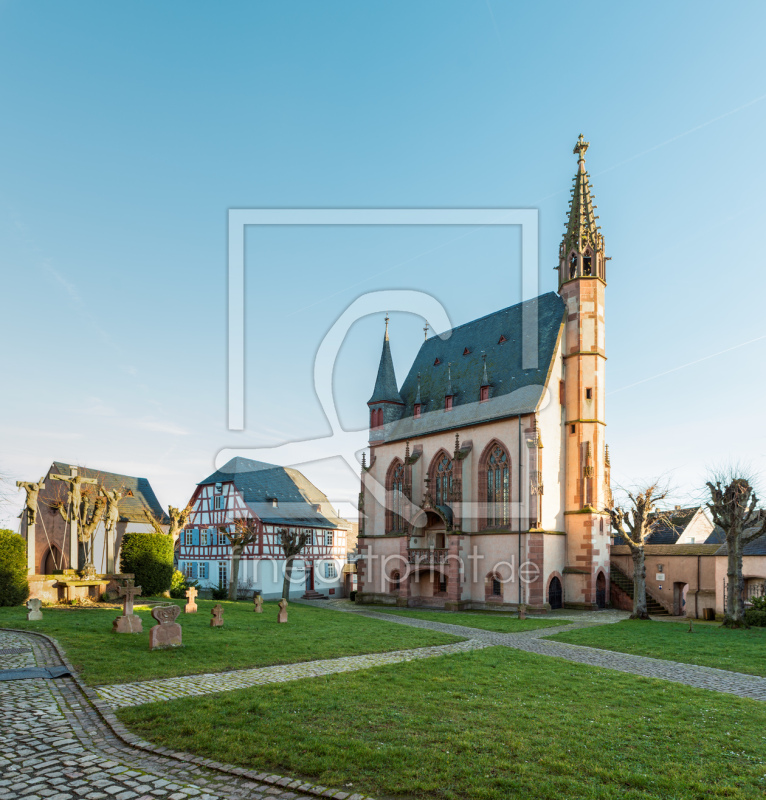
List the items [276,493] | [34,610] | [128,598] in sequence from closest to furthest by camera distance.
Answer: [128,598]
[34,610]
[276,493]

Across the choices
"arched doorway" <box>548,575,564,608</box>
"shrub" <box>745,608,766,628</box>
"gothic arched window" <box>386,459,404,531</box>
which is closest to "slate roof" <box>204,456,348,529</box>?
"gothic arched window" <box>386,459,404,531</box>

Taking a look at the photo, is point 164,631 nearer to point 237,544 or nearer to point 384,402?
point 237,544

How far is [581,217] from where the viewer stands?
39.8 meters

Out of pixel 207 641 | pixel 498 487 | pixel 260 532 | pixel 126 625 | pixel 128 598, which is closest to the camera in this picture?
pixel 207 641

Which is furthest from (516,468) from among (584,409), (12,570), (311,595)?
(12,570)

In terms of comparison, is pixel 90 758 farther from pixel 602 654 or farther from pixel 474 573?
pixel 474 573

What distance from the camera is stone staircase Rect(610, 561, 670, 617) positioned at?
3506 centimetres

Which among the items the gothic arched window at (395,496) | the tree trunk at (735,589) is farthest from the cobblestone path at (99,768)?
the gothic arched window at (395,496)

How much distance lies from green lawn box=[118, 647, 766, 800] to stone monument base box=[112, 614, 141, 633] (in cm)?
882

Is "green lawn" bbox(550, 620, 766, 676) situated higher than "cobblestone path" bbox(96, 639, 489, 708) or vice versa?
"cobblestone path" bbox(96, 639, 489, 708)

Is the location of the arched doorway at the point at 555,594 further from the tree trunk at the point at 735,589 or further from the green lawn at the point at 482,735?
the green lawn at the point at 482,735

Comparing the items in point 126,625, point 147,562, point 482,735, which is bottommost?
point 147,562

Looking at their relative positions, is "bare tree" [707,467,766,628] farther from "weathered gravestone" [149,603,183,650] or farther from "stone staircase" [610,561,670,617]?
"weathered gravestone" [149,603,183,650]

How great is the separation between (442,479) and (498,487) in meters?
4.71
